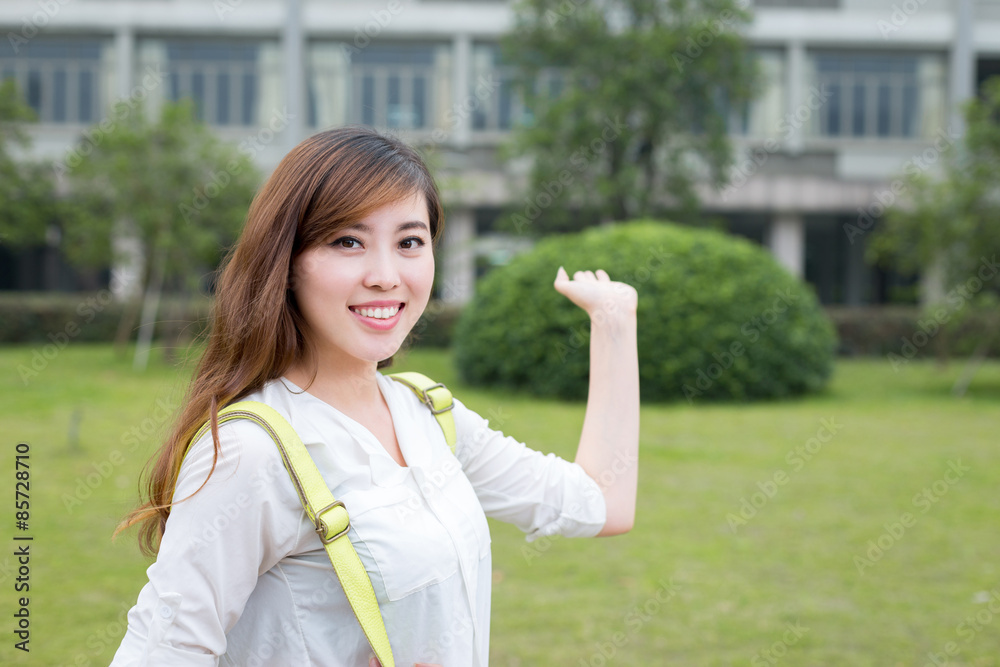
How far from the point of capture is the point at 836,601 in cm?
446

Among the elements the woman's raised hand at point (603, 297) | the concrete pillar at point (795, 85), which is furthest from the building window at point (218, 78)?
the woman's raised hand at point (603, 297)

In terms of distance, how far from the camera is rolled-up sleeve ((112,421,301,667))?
3.86 ft

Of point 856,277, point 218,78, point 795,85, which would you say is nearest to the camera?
point 795,85

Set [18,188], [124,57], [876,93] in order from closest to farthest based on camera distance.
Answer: [18,188] → [124,57] → [876,93]

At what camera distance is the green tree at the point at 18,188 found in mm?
14320

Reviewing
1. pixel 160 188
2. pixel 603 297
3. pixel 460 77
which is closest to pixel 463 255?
pixel 460 77

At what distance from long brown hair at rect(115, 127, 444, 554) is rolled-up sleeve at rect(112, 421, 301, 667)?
10 centimetres

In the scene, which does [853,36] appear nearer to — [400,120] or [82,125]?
[400,120]

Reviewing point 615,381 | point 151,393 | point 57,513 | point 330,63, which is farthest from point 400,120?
point 615,381

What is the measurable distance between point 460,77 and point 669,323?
14.7 m

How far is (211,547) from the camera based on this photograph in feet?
3.93

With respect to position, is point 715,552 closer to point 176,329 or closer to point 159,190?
point 159,190

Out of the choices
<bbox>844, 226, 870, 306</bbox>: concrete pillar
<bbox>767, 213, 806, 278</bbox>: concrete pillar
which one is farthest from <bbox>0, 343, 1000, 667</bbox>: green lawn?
<bbox>844, 226, 870, 306</bbox>: concrete pillar

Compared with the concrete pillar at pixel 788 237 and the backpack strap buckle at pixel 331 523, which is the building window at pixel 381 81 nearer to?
the concrete pillar at pixel 788 237
